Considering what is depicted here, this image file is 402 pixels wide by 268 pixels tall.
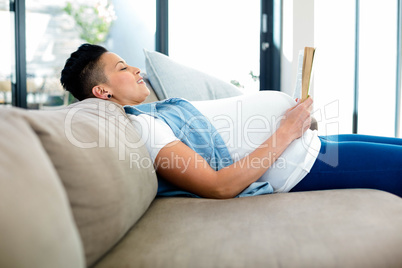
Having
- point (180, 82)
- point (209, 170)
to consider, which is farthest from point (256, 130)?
point (180, 82)

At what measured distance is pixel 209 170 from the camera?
91 cm

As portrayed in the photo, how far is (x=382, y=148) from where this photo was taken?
1017 millimetres

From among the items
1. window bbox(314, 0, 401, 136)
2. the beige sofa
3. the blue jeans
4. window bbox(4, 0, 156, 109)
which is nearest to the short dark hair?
the beige sofa

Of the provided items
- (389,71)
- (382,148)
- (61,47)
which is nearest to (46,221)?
(382,148)

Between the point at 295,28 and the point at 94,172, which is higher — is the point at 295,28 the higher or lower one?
the higher one

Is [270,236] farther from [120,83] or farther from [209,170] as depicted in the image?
[120,83]

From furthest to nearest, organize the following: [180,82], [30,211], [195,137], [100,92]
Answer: [180,82] < [100,92] < [195,137] < [30,211]

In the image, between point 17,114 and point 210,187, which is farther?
point 210,187

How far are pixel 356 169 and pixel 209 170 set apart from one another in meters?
0.43

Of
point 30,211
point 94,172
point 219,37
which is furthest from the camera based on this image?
point 219,37

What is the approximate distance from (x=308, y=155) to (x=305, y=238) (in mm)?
445

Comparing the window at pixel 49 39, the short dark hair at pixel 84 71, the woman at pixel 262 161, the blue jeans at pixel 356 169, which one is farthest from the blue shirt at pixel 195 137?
the window at pixel 49 39

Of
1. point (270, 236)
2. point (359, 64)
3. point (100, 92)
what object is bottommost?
point (270, 236)

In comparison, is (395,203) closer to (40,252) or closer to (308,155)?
(308,155)
